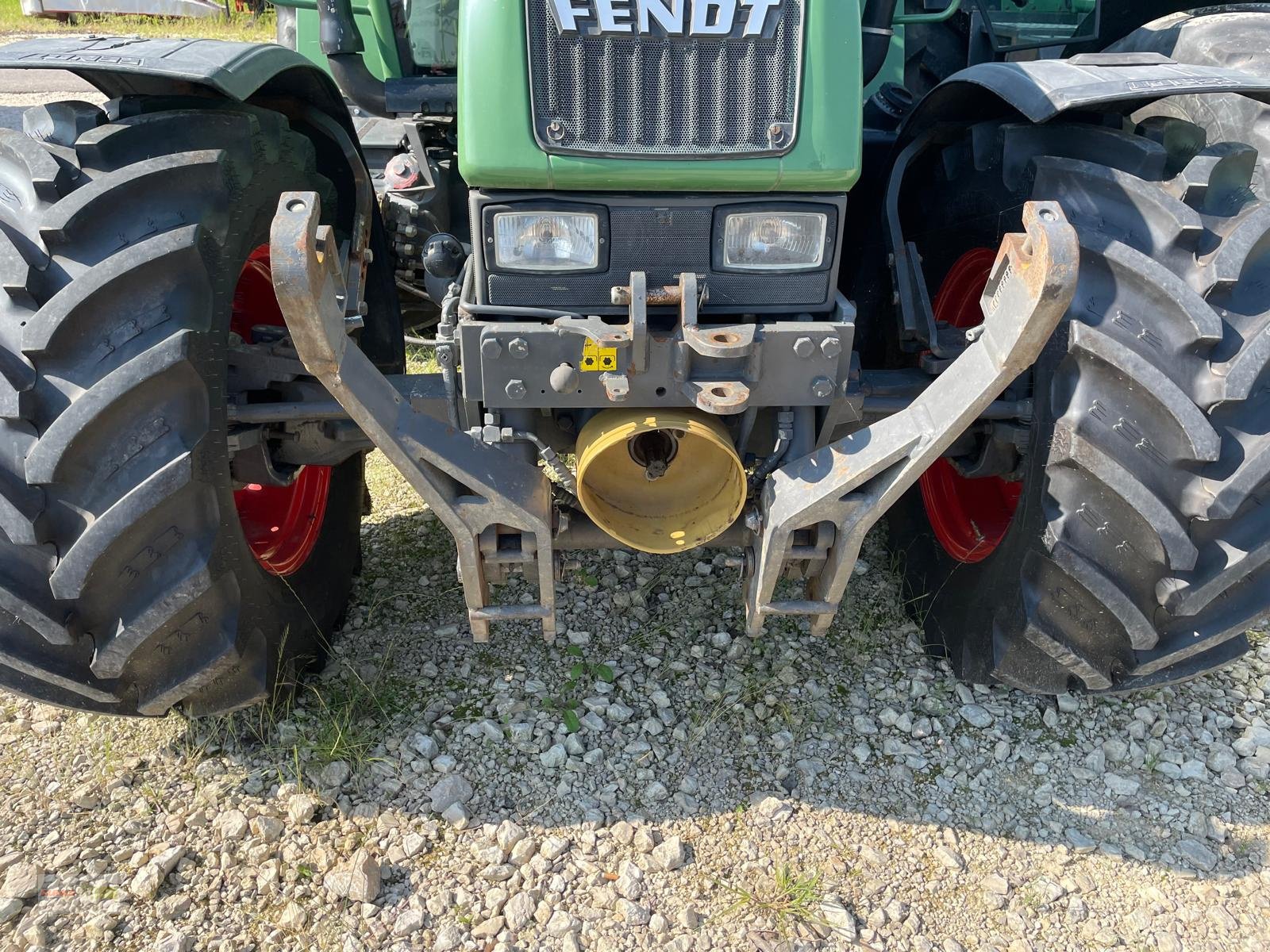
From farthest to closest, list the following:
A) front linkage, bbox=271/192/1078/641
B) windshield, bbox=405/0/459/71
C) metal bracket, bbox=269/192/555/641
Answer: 1. windshield, bbox=405/0/459/71
2. front linkage, bbox=271/192/1078/641
3. metal bracket, bbox=269/192/555/641

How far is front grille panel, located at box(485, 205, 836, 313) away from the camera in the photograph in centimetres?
212

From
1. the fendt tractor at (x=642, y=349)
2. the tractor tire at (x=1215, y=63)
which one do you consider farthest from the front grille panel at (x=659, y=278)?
the tractor tire at (x=1215, y=63)

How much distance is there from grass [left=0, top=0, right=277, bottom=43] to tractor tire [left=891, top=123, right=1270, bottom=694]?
13.7 m

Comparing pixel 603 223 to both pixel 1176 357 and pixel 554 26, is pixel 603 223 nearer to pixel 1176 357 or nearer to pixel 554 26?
pixel 554 26

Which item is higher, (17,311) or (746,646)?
(17,311)

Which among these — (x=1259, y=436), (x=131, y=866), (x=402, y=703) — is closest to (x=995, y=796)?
(x=1259, y=436)

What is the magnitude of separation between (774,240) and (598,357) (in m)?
0.50

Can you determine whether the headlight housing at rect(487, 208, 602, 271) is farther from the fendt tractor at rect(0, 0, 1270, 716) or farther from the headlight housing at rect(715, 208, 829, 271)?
the headlight housing at rect(715, 208, 829, 271)

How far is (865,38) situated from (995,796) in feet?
6.96

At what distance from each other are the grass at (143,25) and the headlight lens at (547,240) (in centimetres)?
1329

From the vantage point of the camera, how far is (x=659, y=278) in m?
2.17

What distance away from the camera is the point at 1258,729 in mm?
2752

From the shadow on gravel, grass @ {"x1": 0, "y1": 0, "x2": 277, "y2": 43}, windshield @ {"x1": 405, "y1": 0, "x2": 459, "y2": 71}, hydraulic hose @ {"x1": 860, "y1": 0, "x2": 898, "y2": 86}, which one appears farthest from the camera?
grass @ {"x1": 0, "y1": 0, "x2": 277, "y2": 43}

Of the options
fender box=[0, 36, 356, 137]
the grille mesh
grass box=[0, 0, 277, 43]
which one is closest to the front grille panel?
the grille mesh
